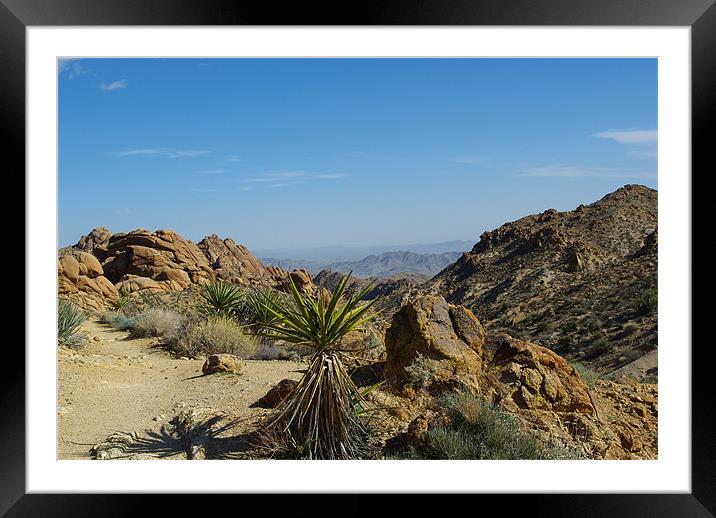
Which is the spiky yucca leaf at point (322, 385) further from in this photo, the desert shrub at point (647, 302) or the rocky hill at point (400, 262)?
the rocky hill at point (400, 262)

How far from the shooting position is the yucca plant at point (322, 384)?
12.9ft

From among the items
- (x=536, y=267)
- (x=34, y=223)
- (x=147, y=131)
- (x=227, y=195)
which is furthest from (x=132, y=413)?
(x=147, y=131)

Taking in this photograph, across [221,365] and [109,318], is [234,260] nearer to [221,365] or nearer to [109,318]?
[109,318]

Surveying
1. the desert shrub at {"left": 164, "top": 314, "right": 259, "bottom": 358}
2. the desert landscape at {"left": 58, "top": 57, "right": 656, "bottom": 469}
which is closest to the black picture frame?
the desert landscape at {"left": 58, "top": 57, "right": 656, "bottom": 469}

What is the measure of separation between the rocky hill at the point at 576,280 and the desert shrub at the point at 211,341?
6.58 meters

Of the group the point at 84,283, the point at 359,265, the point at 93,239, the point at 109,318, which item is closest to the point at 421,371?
the point at 109,318

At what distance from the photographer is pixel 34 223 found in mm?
2990

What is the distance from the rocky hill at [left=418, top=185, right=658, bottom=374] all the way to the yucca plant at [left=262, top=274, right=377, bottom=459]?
297 inches

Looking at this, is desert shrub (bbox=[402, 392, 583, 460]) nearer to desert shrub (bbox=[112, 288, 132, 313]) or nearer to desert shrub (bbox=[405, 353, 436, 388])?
desert shrub (bbox=[405, 353, 436, 388])

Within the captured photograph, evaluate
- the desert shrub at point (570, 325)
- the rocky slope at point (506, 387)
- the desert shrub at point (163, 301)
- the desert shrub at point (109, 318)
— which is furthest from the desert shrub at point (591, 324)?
the desert shrub at point (109, 318)

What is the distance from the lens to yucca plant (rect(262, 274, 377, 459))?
12.9 ft
